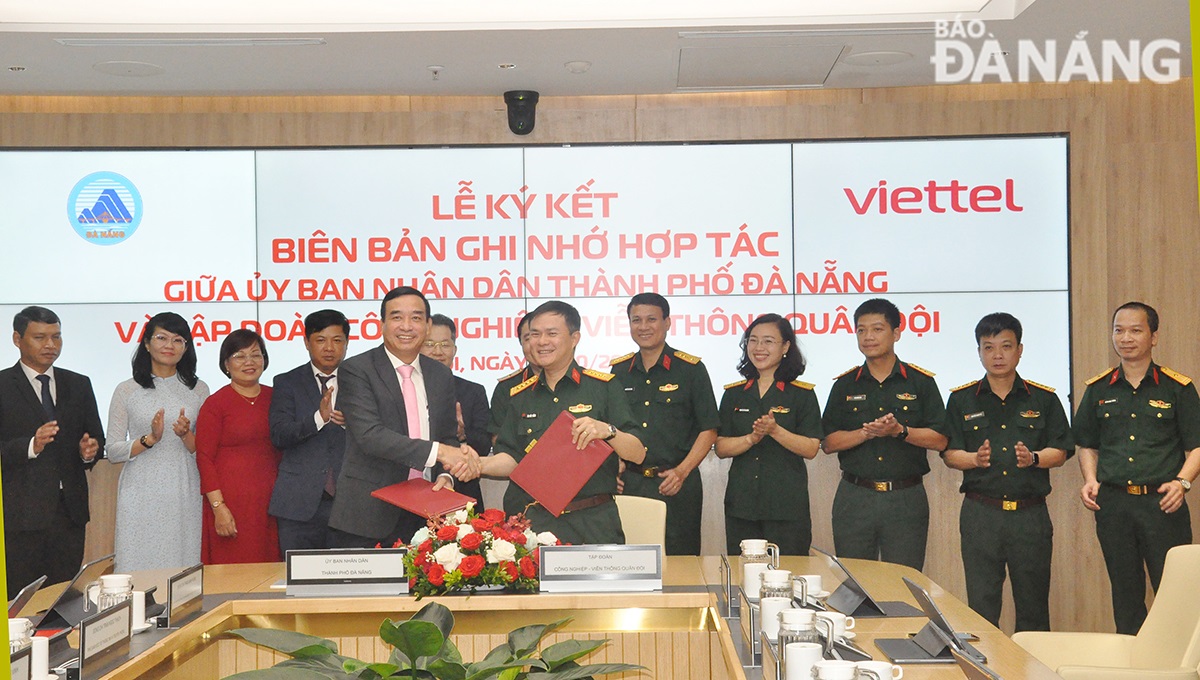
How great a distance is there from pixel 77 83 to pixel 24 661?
4.53m

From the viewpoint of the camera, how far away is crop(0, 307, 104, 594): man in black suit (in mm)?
5316

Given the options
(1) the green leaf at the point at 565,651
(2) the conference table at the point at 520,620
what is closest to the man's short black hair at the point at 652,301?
(2) the conference table at the point at 520,620

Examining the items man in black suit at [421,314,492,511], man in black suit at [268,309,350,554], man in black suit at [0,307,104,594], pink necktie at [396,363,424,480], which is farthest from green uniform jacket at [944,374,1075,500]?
man in black suit at [0,307,104,594]

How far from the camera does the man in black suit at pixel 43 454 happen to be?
5316 millimetres

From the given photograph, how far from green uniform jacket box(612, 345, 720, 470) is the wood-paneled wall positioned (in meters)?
0.96

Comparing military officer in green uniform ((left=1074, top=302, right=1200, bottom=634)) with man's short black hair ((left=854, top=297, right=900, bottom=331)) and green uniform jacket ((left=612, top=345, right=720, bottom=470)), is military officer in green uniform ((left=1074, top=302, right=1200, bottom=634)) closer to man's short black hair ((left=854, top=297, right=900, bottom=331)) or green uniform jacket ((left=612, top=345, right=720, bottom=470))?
man's short black hair ((left=854, top=297, right=900, bottom=331))

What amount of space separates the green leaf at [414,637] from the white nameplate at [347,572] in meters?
1.89

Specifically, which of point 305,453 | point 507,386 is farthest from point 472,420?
point 305,453

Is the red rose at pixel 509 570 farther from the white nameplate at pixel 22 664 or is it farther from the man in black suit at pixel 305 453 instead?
the man in black suit at pixel 305 453

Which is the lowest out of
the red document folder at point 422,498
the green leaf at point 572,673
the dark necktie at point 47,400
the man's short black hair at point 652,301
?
the red document folder at point 422,498

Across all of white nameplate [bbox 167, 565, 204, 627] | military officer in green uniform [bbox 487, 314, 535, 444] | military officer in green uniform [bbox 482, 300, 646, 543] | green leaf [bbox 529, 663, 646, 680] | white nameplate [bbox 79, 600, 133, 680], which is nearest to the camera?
green leaf [bbox 529, 663, 646, 680]

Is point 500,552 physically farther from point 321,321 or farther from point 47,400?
point 47,400

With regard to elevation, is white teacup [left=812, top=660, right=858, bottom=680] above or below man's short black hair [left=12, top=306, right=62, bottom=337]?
below

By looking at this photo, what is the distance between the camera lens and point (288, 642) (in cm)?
157
